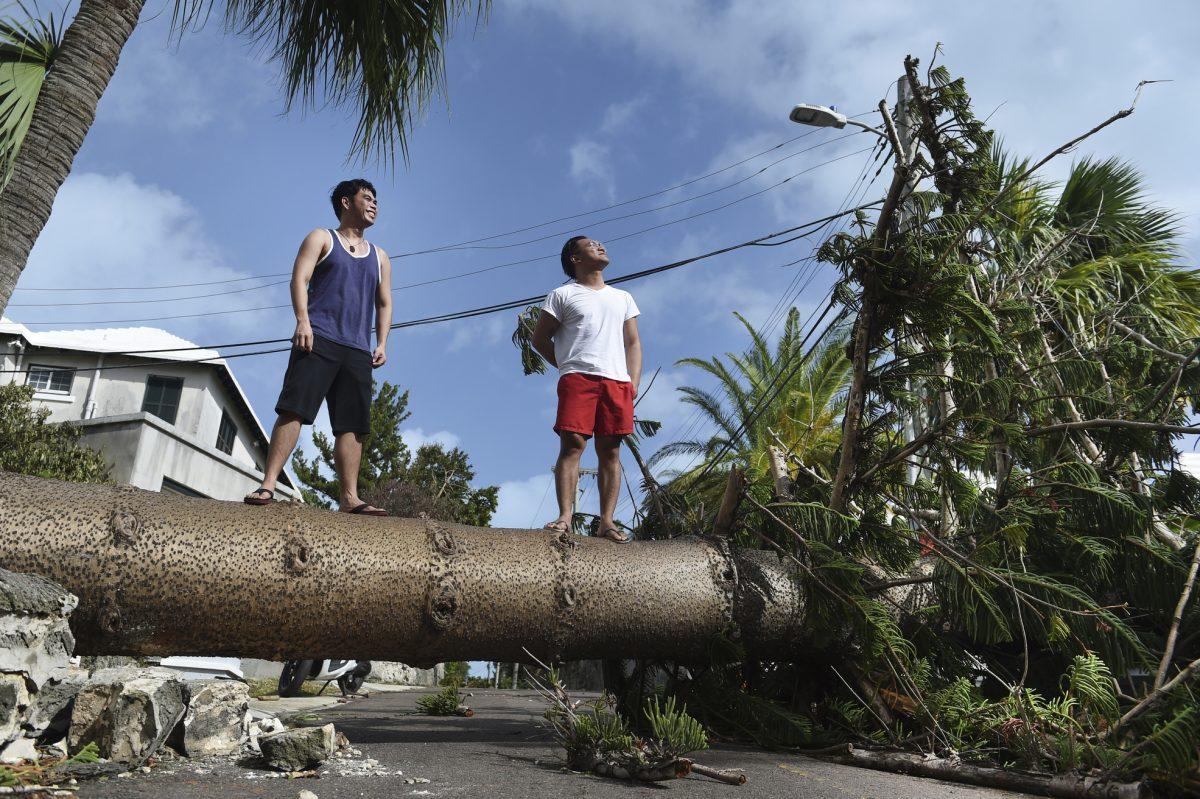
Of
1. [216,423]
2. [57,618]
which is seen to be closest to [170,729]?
[57,618]

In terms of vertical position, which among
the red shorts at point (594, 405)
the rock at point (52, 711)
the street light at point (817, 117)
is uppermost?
the street light at point (817, 117)

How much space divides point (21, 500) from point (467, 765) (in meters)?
1.91

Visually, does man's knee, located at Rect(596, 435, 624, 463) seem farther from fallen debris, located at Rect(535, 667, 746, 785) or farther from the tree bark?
the tree bark

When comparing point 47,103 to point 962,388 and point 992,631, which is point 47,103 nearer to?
point 962,388

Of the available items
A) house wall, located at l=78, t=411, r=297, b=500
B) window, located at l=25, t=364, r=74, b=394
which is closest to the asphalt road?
house wall, located at l=78, t=411, r=297, b=500

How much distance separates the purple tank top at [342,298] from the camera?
154 inches

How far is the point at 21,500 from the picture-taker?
305 cm

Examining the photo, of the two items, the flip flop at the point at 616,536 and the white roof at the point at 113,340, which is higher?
the white roof at the point at 113,340

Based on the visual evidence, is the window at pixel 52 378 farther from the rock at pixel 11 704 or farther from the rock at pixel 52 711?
the rock at pixel 11 704

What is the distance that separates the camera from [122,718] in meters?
2.80

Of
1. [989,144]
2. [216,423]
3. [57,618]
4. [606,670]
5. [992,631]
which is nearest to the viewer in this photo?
[57,618]

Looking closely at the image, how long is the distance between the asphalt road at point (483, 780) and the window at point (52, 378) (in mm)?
21492

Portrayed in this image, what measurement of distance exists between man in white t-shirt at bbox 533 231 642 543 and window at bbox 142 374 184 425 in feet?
65.9

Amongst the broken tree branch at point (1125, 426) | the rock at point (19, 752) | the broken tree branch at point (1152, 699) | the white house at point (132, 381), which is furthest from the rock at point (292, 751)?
the white house at point (132, 381)
